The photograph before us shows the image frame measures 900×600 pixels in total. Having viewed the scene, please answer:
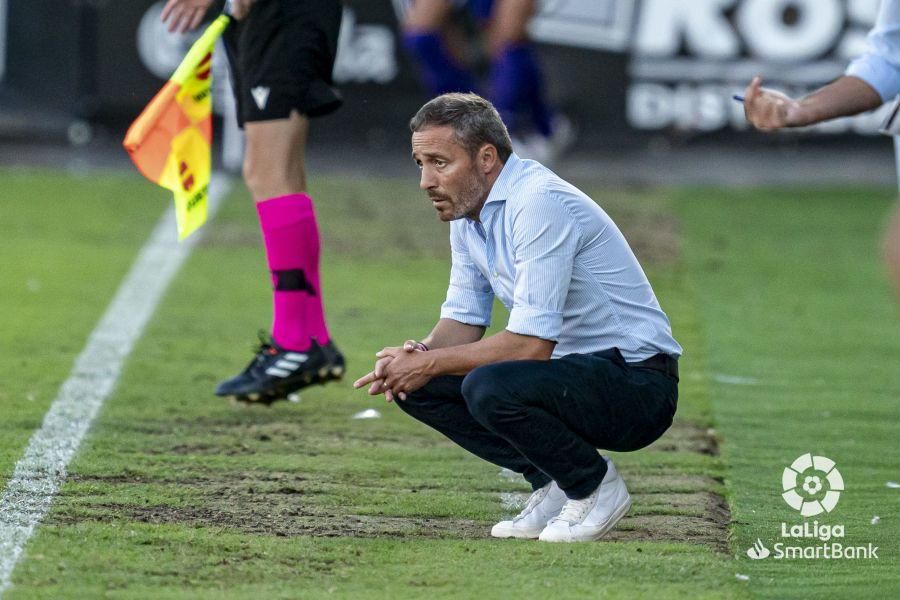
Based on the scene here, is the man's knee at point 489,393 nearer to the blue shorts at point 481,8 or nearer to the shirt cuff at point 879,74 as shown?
the shirt cuff at point 879,74

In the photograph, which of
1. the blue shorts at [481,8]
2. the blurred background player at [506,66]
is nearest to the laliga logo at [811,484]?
the blurred background player at [506,66]

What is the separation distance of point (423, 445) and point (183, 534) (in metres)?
1.28

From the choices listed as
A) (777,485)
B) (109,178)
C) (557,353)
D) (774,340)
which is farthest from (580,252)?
(109,178)

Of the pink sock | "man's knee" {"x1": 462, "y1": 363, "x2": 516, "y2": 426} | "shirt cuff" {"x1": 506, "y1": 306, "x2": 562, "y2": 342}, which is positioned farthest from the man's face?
the pink sock

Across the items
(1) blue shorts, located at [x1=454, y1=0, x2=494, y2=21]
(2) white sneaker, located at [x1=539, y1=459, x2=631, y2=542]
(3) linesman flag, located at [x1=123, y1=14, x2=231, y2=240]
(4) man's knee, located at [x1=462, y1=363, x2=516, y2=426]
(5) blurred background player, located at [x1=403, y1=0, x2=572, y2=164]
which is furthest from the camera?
(1) blue shorts, located at [x1=454, y1=0, x2=494, y2=21]

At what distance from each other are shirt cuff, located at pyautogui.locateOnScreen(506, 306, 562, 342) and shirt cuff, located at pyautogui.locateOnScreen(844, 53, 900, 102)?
3.95 ft

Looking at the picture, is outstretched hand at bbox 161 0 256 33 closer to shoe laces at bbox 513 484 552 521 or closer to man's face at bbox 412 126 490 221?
man's face at bbox 412 126 490 221

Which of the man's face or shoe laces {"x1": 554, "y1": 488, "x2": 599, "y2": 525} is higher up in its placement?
the man's face

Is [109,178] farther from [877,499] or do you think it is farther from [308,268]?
[877,499]

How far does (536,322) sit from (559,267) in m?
0.15

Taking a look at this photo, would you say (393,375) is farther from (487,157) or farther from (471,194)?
(487,157)

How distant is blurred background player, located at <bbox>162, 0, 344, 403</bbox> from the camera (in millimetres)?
5555

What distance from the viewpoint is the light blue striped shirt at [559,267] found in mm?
3885

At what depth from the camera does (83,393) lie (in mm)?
5559
